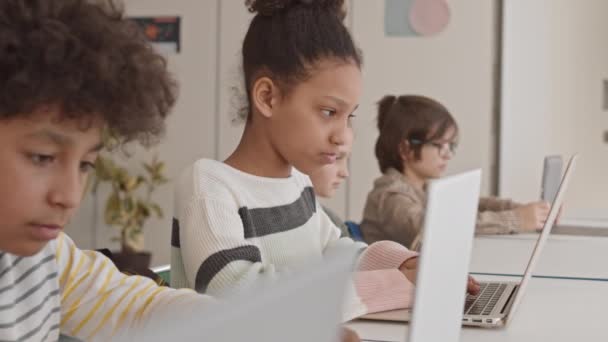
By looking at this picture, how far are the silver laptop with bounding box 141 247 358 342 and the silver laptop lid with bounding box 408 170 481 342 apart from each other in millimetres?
167

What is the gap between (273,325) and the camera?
14.3 inches

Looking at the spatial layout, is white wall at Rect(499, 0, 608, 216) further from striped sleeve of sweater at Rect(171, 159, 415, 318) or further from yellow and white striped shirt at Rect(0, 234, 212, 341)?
yellow and white striped shirt at Rect(0, 234, 212, 341)

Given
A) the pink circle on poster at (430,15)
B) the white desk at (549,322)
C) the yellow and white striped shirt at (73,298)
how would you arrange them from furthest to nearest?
1. the pink circle on poster at (430,15)
2. the white desk at (549,322)
3. the yellow and white striped shirt at (73,298)

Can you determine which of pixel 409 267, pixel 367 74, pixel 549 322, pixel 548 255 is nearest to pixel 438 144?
pixel 548 255

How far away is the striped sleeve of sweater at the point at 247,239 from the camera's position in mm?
1183

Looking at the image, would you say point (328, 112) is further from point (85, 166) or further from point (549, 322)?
point (85, 166)

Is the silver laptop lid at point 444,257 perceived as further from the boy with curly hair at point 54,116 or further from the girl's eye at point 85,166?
the girl's eye at point 85,166

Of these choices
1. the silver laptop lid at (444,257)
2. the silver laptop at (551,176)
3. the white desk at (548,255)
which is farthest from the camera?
the silver laptop at (551,176)

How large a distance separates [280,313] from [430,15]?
3.97 m

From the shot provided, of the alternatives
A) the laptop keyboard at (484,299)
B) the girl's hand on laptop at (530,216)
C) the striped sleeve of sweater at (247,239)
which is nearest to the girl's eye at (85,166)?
the striped sleeve of sweater at (247,239)

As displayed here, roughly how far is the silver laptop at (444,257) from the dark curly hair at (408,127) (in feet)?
6.65

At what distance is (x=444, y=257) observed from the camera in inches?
26.9

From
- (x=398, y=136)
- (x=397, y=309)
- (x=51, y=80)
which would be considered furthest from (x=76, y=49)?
(x=398, y=136)

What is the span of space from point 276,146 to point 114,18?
1.98 ft
